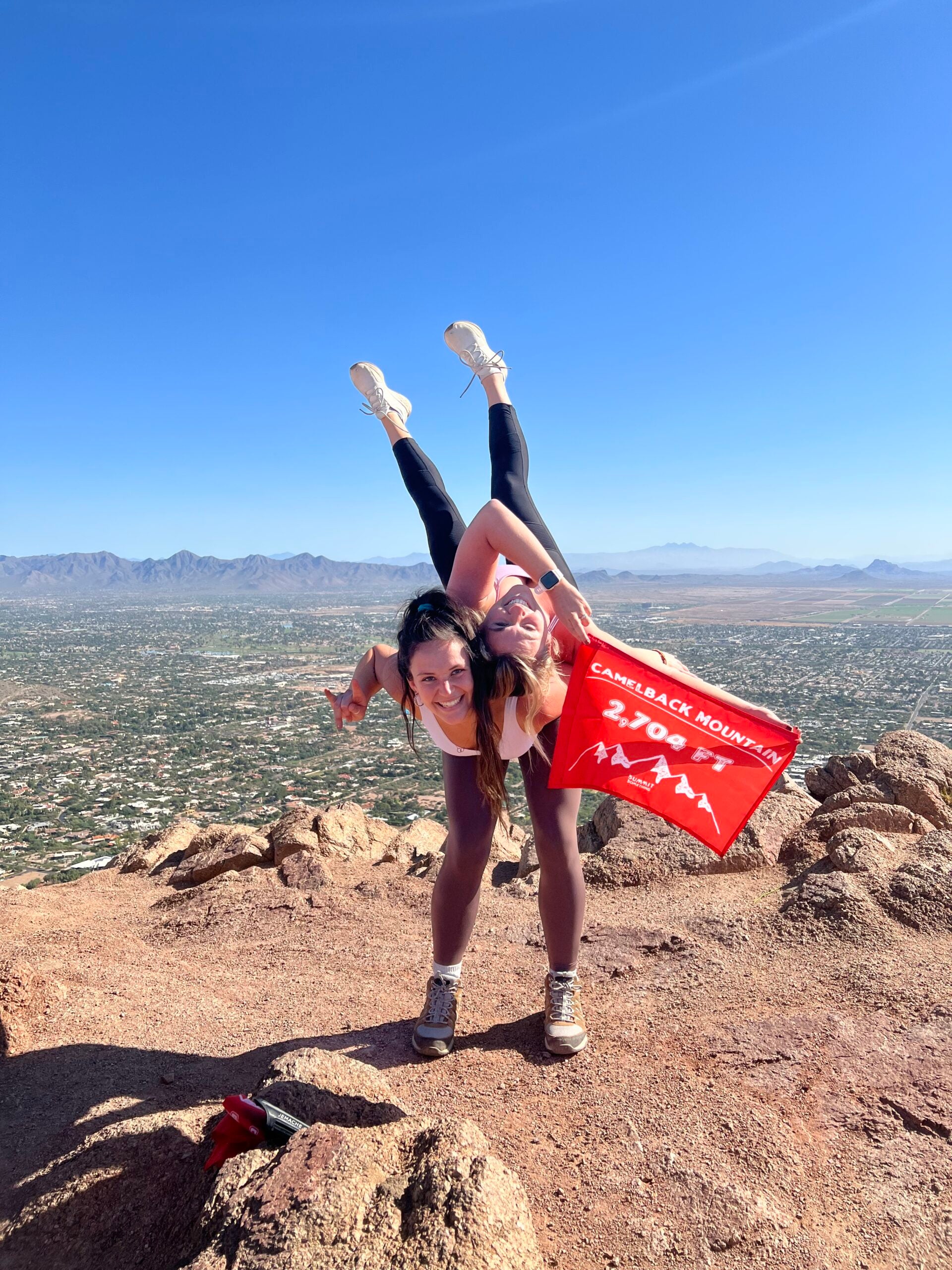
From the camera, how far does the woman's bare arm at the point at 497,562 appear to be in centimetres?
302

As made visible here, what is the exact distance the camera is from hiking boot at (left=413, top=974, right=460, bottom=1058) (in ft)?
11.2

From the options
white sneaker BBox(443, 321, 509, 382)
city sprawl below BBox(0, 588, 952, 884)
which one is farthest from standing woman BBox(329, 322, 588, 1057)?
white sneaker BBox(443, 321, 509, 382)

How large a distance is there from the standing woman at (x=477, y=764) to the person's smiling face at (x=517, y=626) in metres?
0.03

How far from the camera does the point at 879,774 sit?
6.90m

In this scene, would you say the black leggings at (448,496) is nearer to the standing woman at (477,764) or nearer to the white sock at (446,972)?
the standing woman at (477,764)

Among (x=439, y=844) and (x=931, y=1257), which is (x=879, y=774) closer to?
(x=439, y=844)

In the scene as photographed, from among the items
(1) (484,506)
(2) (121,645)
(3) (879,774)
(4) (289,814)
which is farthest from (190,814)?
(2) (121,645)

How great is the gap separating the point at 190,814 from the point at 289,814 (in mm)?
11945

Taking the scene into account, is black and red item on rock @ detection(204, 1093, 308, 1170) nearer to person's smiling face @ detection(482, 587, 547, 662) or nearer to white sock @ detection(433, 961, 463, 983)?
white sock @ detection(433, 961, 463, 983)

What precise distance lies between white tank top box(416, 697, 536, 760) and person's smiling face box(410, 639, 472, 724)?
137 mm

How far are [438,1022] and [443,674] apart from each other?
1773mm

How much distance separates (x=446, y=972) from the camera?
3541 millimetres

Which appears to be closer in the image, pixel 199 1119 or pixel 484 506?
pixel 199 1119

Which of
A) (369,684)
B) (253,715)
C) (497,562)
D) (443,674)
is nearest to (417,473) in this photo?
(497,562)
